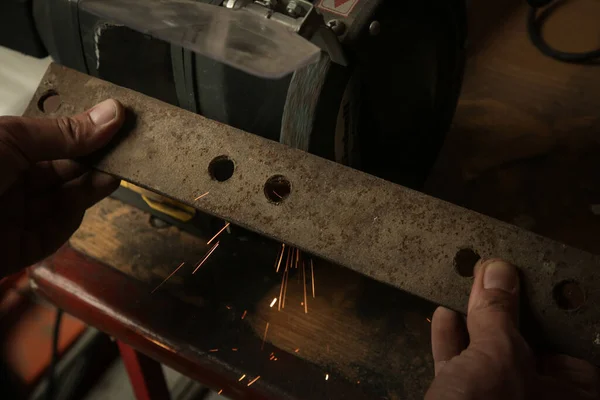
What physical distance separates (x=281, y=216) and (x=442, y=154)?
571mm

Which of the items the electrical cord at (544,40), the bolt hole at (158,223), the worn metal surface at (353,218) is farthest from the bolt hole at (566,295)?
the electrical cord at (544,40)

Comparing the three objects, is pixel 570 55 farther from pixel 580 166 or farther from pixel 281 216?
pixel 281 216

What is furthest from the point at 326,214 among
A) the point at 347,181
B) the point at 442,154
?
the point at 442,154

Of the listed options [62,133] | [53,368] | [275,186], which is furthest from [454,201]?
[53,368]

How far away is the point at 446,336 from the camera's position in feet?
2.29

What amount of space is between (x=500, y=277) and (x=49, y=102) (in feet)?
2.10

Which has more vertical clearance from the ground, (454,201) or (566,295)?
(566,295)

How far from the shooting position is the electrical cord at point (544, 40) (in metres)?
1.17

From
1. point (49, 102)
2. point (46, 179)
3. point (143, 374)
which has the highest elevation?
point (49, 102)

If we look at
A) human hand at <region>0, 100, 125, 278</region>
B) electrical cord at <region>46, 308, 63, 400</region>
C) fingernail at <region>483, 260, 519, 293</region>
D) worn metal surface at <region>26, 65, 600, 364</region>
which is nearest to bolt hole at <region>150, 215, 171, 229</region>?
human hand at <region>0, 100, 125, 278</region>

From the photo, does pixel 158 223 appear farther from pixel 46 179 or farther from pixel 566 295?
pixel 566 295

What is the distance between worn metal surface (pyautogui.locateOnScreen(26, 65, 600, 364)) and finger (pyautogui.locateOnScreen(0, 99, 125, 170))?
0.03 m

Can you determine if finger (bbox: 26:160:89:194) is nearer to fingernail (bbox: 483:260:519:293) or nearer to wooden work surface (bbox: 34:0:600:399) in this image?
wooden work surface (bbox: 34:0:600:399)

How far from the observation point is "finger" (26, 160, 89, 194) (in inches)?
30.7
